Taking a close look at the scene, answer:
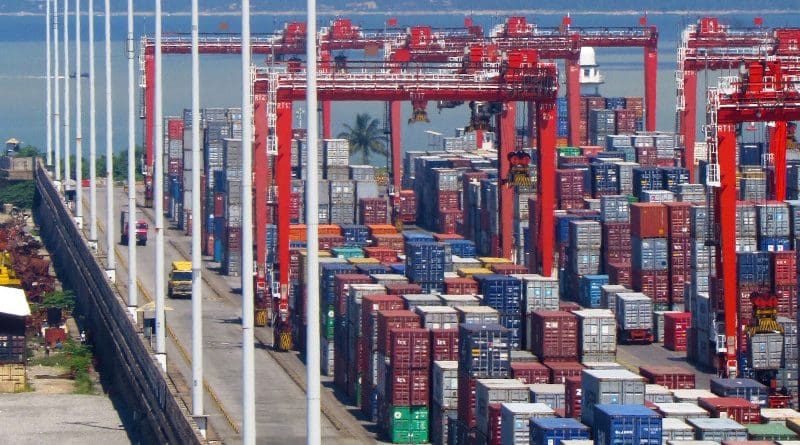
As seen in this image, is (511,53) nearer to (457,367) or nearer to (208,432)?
(457,367)

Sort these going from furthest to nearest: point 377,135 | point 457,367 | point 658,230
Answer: point 377,135, point 658,230, point 457,367

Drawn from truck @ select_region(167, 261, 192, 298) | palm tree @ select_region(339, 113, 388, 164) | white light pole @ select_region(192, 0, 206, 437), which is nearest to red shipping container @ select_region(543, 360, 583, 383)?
white light pole @ select_region(192, 0, 206, 437)

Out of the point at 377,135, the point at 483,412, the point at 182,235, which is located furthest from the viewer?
the point at 377,135

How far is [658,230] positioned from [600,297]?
3.35m

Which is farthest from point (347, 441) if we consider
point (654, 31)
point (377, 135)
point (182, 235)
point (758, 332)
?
point (377, 135)

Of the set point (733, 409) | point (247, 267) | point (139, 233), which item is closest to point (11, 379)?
point (247, 267)

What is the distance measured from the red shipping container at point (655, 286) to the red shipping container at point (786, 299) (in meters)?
10.5

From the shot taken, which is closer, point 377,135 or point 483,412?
point 483,412

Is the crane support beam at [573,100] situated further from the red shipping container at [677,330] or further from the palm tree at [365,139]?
the red shipping container at [677,330]

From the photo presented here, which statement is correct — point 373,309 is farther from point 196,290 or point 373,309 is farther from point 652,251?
point 652,251

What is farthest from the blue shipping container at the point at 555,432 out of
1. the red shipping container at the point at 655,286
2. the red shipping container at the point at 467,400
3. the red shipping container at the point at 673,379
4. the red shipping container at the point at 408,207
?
the red shipping container at the point at 408,207

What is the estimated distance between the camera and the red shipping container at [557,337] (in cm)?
5669

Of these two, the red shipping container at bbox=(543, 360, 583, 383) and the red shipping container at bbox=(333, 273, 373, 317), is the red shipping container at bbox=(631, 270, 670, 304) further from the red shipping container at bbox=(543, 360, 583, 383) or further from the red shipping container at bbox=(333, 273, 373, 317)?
the red shipping container at bbox=(543, 360, 583, 383)

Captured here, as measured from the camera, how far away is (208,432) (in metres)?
51.0
